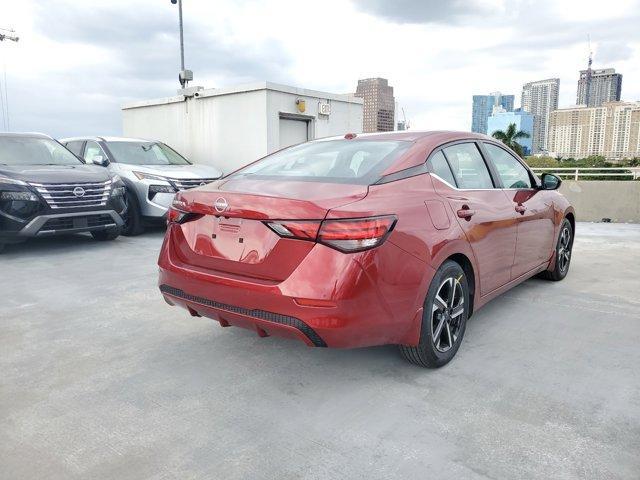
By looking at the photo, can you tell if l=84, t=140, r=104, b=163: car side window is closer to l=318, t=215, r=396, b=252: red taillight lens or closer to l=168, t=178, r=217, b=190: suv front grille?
l=168, t=178, r=217, b=190: suv front grille

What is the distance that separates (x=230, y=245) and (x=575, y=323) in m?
2.81

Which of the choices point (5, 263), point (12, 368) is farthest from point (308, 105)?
point (12, 368)

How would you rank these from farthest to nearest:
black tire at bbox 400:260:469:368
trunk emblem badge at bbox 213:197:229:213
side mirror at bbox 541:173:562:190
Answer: side mirror at bbox 541:173:562:190
black tire at bbox 400:260:469:368
trunk emblem badge at bbox 213:197:229:213

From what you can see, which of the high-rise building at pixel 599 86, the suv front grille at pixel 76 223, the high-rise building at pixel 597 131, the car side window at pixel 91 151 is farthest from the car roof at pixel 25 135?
the high-rise building at pixel 599 86

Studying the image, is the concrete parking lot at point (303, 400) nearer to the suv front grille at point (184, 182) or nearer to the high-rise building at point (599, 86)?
the suv front grille at point (184, 182)

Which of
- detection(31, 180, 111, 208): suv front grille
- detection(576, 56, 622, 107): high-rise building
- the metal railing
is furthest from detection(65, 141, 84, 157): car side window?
detection(576, 56, 622, 107): high-rise building

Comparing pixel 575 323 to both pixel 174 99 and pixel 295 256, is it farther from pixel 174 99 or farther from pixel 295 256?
pixel 174 99

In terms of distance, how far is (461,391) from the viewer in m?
2.76

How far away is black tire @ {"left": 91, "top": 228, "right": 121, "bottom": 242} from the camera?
743 cm

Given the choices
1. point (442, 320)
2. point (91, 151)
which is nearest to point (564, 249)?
point (442, 320)

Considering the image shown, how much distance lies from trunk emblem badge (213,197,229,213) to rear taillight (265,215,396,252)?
41cm

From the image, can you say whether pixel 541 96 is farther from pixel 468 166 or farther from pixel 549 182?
pixel 468 166

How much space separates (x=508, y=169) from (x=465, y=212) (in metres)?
1.25

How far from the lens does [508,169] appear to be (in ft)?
13.7
